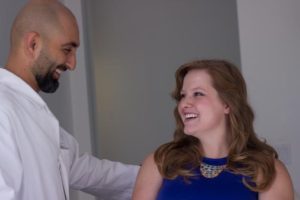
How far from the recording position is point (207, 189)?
1.41 m

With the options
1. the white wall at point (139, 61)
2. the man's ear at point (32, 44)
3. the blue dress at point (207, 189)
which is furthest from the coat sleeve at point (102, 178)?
the white wall at point (139, 61)

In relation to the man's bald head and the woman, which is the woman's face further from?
the man's bald head

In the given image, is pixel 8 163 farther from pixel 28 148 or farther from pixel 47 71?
pixel 47 71

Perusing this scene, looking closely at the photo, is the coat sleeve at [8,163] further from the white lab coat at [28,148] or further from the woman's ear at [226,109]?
the woman's ear at [226,109]

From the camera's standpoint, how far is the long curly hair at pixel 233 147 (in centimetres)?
146

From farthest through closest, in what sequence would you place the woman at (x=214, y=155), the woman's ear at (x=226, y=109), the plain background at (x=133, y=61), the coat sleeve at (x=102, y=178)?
the plain background at (x=133, y=61)
the coat sleeve at (x=102, y=178)
the woman's ear at (x=226, y=109)
the woman at (x=214, y=155)

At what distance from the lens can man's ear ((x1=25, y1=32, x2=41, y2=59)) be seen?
130cm

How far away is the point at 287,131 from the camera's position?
2057 millimetres

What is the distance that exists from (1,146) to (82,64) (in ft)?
4.42

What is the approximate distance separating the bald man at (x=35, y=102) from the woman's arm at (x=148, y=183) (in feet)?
0.85

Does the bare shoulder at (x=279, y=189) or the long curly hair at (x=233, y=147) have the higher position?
the long curly hair at (x=233, y=147)

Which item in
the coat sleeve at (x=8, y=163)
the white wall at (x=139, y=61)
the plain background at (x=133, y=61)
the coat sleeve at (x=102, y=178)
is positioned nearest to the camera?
the coat sleeve at (x=8, y=163)

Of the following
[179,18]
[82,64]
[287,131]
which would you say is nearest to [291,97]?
[287,131]

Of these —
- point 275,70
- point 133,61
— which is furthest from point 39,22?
point 133,61
